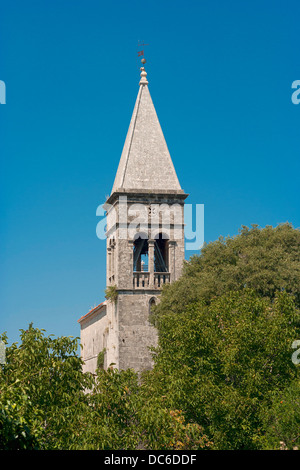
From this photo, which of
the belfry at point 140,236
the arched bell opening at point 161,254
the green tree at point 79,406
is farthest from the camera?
the arched bell opening at point 161,254

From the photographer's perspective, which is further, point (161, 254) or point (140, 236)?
point (161, 254)

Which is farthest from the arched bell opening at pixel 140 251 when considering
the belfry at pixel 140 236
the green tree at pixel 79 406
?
Result: the green tree at pixel 79 406

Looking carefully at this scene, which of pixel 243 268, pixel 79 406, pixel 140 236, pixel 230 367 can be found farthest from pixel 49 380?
pixel 140 236

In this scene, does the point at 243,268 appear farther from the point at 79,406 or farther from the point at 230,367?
the point at 79,406

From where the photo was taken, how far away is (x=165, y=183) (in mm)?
49344

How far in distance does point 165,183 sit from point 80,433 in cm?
2772

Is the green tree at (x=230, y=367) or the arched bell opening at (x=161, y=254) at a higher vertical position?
the arched bell opening at (x=161, y=254)

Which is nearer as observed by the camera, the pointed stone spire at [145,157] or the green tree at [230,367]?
the green tree at [230,367]

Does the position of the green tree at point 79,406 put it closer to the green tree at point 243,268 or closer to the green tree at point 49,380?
the green tree at point 49,380

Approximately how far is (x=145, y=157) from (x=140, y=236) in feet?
17.2

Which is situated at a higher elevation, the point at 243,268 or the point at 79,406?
the point at 243,268

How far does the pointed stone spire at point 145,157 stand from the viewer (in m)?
49.1

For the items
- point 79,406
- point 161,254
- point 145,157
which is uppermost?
point 145,157

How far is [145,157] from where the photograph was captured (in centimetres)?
4984
